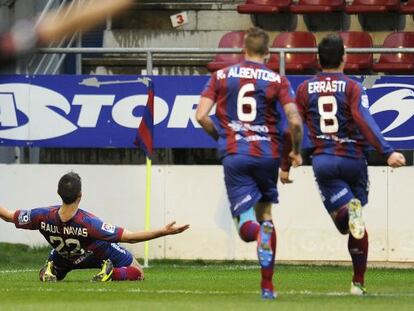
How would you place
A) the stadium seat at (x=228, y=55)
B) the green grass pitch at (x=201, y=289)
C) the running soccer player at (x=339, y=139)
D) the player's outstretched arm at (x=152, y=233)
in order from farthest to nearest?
1. the stadium seat at (x=228, y=55)
2. the player's outstretched arm at (x=152, y=233)
3. the running soccer player at (x=339, y=139)
4. the green grass pitch at (x=201, y=289)

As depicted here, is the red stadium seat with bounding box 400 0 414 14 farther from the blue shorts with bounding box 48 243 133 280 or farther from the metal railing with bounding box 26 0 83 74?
the blue shorts with bounding box 48 243 133 280

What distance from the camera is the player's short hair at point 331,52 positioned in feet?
35.3

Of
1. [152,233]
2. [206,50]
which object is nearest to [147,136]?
[206,50]

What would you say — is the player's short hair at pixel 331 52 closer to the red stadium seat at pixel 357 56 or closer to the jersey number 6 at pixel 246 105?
the jersey number 6 at pixel 246 105

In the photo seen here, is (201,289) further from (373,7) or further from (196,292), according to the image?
(373,7)

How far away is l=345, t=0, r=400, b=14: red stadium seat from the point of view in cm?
2073

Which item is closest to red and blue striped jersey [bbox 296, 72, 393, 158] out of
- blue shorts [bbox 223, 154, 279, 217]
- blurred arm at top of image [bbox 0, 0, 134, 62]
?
blue shorts [bbox 223, 154, 279, 217]

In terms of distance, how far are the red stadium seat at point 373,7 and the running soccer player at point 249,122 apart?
10.7 meters

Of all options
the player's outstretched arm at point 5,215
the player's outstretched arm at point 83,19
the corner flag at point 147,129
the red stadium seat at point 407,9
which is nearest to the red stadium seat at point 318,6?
the red stadium seat at point 407,9

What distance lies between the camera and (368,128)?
10.5 m

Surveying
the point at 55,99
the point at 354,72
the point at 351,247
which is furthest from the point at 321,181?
the point at 354,72

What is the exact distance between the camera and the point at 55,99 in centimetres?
1762

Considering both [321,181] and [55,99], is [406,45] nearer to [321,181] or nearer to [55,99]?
[55,99]

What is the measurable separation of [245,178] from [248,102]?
0.58 m
